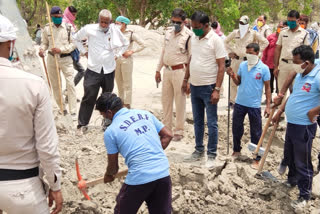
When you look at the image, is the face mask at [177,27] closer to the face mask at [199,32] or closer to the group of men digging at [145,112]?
the group of men digging at [145,112]

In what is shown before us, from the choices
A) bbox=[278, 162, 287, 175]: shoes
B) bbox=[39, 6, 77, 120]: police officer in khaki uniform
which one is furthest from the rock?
bbox=[39, 6, 77, 120]: police officer in khaki uniform

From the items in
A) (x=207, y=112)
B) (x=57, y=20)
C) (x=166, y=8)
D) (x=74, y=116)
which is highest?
(x=166, y=8)

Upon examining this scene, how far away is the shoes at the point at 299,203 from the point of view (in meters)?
3.98

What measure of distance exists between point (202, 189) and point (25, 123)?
101 inches

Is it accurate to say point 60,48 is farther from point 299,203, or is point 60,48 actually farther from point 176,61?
point 299,203

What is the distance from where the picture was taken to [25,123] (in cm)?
224

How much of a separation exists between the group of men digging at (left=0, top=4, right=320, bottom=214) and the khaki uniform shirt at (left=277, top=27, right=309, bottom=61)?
0.06 feet

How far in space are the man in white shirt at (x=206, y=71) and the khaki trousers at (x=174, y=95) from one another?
51 cm

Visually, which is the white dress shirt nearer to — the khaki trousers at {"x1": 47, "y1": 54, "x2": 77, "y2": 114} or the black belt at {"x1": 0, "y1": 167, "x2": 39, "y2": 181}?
the khaki trousers at {"x1": 47, "y1": 54, "x2": 77, "y2": 114}

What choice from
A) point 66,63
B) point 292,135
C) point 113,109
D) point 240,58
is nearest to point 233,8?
point 240,58

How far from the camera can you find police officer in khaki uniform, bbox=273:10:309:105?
638 centimetres

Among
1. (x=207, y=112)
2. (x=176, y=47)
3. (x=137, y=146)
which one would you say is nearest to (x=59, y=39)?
(x=176, y=47)

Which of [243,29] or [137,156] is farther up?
[243,29]

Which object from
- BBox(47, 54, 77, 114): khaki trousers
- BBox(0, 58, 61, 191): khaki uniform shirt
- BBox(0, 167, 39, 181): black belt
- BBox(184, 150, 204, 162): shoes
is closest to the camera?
BBox(0, 58, 61, 191): khaki uniform shirt
